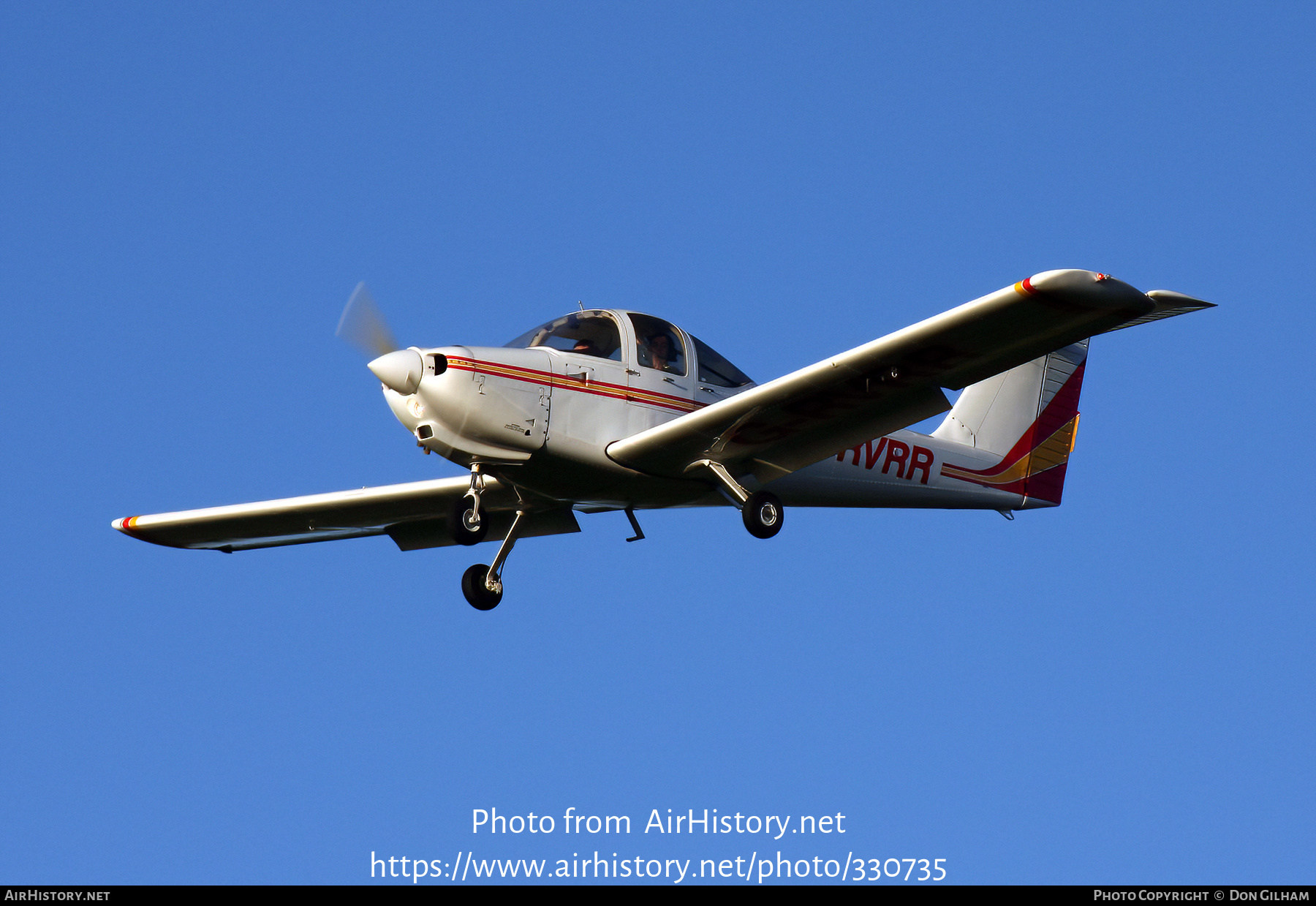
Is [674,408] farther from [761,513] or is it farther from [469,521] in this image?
[469,521]

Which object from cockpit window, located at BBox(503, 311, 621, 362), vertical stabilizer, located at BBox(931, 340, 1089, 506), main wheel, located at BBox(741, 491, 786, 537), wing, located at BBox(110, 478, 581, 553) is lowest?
main wheel, located at BBox(741, 491, 786, 537)

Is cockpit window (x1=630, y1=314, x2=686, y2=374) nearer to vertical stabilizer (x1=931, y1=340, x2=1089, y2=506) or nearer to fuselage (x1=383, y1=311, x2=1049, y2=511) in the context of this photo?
fuselage (x1=383, y1=311, x2=1049, y2=511)

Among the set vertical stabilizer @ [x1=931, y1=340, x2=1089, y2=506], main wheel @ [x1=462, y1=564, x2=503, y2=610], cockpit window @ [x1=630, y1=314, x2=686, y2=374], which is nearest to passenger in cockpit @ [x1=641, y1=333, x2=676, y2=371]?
cockpit window @ [x1=630, y1=314, x2=686, y2=374]

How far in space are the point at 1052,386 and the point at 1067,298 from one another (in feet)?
22.0

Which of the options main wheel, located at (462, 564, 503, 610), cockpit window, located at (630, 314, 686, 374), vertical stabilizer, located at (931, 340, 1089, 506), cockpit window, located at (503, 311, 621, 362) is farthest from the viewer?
vertical stabilizer, located at (931, 340, 1089, 506)

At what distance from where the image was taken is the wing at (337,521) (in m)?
15.2

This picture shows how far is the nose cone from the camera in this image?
12.5m

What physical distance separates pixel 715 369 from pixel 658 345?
668mm

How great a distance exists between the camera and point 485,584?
13.9 meters

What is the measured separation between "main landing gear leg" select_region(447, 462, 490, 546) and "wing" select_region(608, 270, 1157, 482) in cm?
122

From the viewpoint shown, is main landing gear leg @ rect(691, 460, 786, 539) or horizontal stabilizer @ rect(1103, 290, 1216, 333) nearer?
horizontal stabilizer @ rect(1103, 290, 1216, 333)

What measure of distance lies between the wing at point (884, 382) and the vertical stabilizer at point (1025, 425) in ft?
9.43

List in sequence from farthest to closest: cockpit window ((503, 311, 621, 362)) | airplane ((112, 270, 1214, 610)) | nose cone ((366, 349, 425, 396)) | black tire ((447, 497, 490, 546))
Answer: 1. cockpit window ((503, 311, 621, 362))
2. black tire ((447, 497, 490, 546))
3. nose cone ((366, 349, 425, 396))
4. airplane ((112, 270, 1214, 610))
